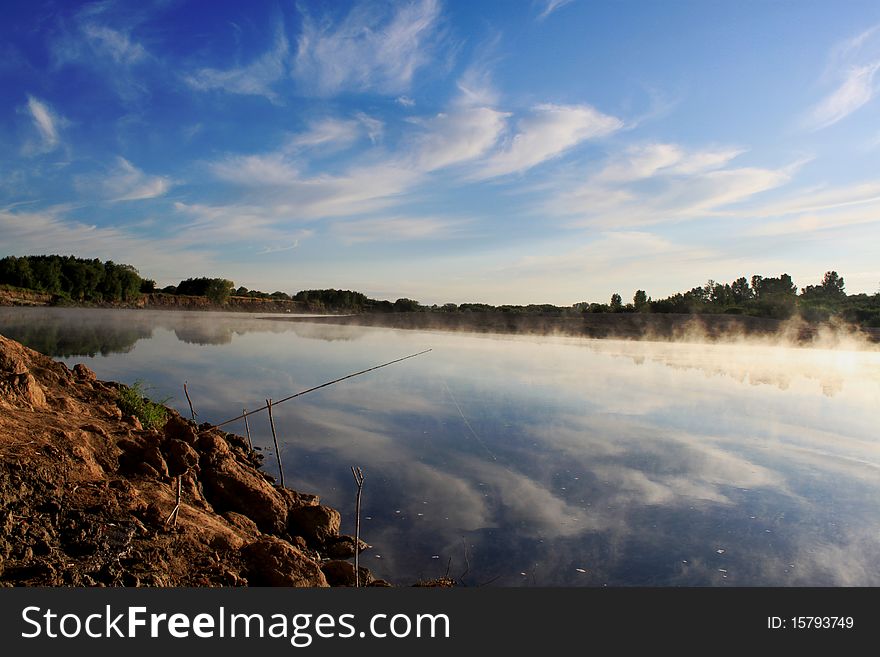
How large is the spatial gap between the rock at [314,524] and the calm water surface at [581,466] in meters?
0.42

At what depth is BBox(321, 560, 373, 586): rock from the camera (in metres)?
5.88

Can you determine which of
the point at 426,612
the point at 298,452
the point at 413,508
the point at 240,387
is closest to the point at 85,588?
the point at 426,612

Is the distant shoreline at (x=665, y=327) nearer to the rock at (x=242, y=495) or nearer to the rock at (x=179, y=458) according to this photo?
the rock at (x=242, y=495)

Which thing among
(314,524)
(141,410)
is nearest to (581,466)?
(314,524)

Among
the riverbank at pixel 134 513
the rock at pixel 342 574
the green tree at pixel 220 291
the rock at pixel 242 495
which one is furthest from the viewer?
the green tree at pixel 220 291

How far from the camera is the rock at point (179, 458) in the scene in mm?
7512

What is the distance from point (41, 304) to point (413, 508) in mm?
109399

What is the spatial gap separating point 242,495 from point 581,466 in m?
6.30

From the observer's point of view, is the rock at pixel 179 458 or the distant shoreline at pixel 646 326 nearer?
the rock at pixel 179 458

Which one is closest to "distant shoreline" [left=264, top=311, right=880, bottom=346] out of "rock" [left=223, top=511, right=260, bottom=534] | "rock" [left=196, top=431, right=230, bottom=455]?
"rock" [left=196, top=431, right=230, bottom=455]

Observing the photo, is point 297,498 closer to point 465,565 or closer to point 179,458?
point 179,458

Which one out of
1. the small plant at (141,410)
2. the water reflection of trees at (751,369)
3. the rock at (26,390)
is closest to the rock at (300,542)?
the rock at (26,390)

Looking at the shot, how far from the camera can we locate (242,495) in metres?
7.51

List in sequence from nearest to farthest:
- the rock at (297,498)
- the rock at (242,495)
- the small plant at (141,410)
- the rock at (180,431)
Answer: the rock at (242,495)
the rock at (297,498)
the rock at (180,431)
the small plant at (141,410)
